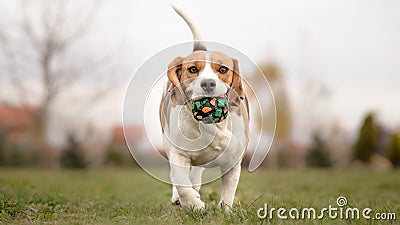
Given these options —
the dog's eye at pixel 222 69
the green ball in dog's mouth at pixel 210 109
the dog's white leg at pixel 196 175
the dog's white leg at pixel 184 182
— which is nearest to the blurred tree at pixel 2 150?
the dog's white leg at pixel 196 175

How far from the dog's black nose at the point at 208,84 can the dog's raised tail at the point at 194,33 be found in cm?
Answer: 53

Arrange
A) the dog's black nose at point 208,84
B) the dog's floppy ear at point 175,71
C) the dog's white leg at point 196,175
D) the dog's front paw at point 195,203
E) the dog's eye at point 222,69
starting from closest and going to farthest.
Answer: the dog's black nose at point 208,84 < the dog's eye at point 222,69 < the dog's floppy ear at point 175,71 < the dog's front paw at point 195,203 < the dog's white leg at point 196,175

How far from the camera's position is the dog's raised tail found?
13.9 ft

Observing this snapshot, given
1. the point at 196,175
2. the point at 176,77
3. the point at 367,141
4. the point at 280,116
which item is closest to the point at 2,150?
the point at 280,116

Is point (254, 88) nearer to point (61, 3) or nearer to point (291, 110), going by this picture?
point (291, 110)

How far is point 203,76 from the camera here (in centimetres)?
373

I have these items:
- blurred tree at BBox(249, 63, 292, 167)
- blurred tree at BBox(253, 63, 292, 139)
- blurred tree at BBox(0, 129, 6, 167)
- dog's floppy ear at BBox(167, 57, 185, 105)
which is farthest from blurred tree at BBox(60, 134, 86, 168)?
dog's floppy ear at BBox(167, 57, 185, 105)

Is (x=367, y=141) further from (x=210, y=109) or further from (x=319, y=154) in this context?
(x=210, y=109)

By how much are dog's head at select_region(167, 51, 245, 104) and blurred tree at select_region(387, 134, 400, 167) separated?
15.9 meters

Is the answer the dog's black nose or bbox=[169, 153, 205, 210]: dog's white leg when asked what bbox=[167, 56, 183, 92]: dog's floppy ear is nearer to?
the dog's black nose

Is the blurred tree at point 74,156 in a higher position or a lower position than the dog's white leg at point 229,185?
lower

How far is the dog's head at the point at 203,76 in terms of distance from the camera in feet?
12.3

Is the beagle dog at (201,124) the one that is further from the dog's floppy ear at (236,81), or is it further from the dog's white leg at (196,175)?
the dog's white leg at (196,175)

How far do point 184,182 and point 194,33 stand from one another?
124cm
